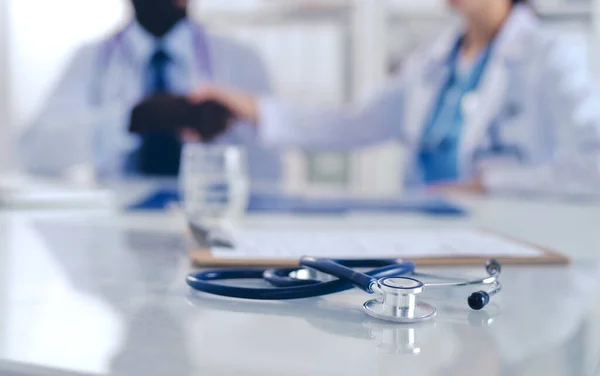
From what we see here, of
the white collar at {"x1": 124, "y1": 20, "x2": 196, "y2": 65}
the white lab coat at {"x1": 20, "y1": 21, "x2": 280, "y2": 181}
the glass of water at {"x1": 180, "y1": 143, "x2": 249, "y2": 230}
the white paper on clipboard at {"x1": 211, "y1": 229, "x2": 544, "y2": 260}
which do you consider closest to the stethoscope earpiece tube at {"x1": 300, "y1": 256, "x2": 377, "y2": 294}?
the white paper on clipboard at {"x1": 211, "y1": 229, "x2": 544, "y2": 260}

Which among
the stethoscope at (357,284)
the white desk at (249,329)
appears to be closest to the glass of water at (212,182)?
the white desk at (249,329)

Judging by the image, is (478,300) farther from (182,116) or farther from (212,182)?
(182,116)

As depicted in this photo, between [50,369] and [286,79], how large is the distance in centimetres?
245

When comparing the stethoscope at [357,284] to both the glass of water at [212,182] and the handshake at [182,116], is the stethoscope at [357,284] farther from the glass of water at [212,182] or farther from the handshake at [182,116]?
the handshake at [182,116]

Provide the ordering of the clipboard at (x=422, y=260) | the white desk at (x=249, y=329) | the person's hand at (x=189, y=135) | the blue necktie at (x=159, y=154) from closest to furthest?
the white desk at (x=249, y=329) → the clipboard at (x=422, y=260) → the person's hand at (x=189, y=135) → the blue necktie at (x=159, y=154)

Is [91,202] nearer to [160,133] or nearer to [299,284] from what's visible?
[299,284]

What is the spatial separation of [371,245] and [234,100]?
1243 millimetres

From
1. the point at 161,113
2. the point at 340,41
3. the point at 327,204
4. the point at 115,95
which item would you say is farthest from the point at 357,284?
the point at 340,41

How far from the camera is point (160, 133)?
204cm

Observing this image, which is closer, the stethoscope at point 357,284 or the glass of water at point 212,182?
the stethoscope at point 357,284

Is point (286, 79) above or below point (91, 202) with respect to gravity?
above

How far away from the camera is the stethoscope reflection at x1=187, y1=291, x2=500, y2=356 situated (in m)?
0.34

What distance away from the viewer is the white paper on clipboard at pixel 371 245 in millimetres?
579

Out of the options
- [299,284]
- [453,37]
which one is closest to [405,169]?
[453,37]
